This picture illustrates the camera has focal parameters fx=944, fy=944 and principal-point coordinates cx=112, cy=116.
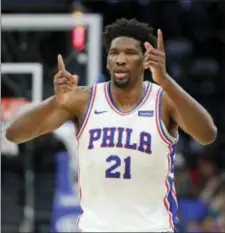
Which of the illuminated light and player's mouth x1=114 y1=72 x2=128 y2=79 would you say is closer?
player's mouth x1=114 y1=72 x2=128 y2=79

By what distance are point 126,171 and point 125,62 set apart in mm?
538

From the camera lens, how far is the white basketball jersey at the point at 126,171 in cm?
461

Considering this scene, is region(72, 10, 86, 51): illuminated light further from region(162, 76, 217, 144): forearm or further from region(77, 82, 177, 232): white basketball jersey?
region(162, 76, 217, 144): forearm

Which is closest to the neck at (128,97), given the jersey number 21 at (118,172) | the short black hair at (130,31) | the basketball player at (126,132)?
the basketball player at (126,132)

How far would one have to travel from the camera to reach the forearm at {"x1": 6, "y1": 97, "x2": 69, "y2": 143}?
15.6 feet

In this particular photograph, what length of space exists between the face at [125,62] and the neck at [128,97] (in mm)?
59

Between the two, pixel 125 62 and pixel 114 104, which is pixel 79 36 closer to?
pixel 114 104

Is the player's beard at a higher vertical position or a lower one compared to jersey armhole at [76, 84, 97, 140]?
higher

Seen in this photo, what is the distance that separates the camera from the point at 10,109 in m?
9.20

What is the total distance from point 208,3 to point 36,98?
4701 millimetres

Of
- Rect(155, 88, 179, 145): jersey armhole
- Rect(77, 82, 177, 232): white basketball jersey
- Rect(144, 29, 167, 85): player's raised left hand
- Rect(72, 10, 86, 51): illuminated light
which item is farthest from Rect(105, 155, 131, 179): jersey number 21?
Rect(72, 10, 86, 51): illuminated light

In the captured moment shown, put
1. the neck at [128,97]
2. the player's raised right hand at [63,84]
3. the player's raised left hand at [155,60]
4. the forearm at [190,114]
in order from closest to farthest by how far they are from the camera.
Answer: the player's raised left hand at [155,60] < the forearm at [190,114] < the player's raised right hand at [63,84] < the neck at [128,97]

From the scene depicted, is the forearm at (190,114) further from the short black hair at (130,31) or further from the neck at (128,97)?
the short black hair at (130,31)

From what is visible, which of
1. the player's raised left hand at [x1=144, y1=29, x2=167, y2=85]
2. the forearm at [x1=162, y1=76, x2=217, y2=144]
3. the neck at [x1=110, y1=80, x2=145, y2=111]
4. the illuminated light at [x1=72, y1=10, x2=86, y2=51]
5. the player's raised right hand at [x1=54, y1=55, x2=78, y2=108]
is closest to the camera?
the player's raised left hand at [x1=144, y1=29, x2=167, y2=85]
